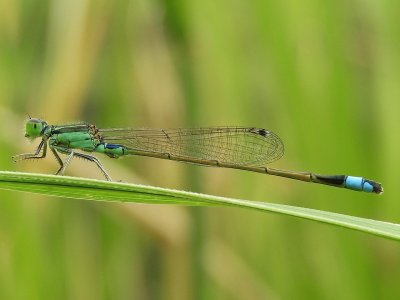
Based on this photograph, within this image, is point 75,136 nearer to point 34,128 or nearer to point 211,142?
point 34,128

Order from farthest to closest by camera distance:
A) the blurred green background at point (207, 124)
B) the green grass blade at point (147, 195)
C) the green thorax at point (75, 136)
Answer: the green thorax at point (75, 136), the blurred green background at point (207, 124), the green grass blade at point (147, 195)

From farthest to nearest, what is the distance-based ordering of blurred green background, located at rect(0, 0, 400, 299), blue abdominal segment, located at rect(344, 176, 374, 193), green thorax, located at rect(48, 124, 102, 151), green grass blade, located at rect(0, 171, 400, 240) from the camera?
green thorax, located at rect(48, 124, 102, 151)
blurred green background, located at rect(0, 0, 400, 299)
blue abdominal segment, located at rect(344, 176, 374, 193)
green grass blade, located at rect(0, 171, 400, 240)

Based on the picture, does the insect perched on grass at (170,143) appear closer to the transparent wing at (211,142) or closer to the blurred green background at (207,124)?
the transparent wing at (211,142)

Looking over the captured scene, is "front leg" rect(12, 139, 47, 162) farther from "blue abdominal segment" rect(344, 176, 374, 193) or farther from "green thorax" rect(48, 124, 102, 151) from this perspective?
"blue abdominal segment" rect(344, 176, 374, 193)

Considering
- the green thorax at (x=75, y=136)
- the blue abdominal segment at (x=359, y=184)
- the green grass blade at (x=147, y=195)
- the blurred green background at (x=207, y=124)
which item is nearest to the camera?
the green grass blade at (x=147, y=195)

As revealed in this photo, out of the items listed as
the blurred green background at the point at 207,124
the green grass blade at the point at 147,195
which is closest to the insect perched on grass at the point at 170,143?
the blurred green background at the point at 207,124

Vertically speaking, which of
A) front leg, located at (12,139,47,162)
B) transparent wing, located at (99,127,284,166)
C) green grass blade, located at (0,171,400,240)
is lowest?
green grass blade, located at (0,171,400,240)

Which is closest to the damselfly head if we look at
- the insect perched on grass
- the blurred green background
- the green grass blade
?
the insect perched on grass
